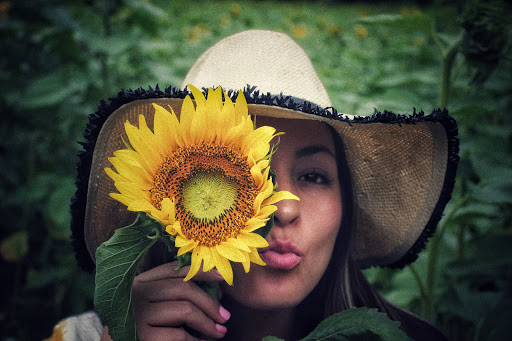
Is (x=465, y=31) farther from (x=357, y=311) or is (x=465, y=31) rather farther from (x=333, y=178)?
(x=357, y=311)

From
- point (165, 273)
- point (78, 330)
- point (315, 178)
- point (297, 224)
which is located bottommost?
point (78, 330)

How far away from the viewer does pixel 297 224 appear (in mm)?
881

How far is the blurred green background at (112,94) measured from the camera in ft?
4.20

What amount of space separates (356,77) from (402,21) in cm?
270

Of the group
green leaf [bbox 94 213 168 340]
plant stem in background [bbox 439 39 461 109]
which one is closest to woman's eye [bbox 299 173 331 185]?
green leaf [bbox 94 213 168 340]

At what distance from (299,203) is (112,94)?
160 centimetres

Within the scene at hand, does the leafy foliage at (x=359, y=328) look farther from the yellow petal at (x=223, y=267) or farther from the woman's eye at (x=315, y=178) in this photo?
the woman's eye at (x=315, y=178)

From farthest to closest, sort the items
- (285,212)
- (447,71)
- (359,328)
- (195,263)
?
(447,71), (285,212), (359,328), (195,263)

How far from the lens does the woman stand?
0.75 meters

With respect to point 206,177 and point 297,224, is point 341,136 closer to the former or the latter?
point 297,224

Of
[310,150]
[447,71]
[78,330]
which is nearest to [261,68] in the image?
→ [310,150]

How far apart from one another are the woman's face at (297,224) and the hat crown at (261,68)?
105mm

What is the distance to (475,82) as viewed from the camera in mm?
1163

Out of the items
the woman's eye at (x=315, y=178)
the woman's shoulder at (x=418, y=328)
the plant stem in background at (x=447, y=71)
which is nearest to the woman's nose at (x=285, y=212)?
the woman's eye at (x=315, y=178)
